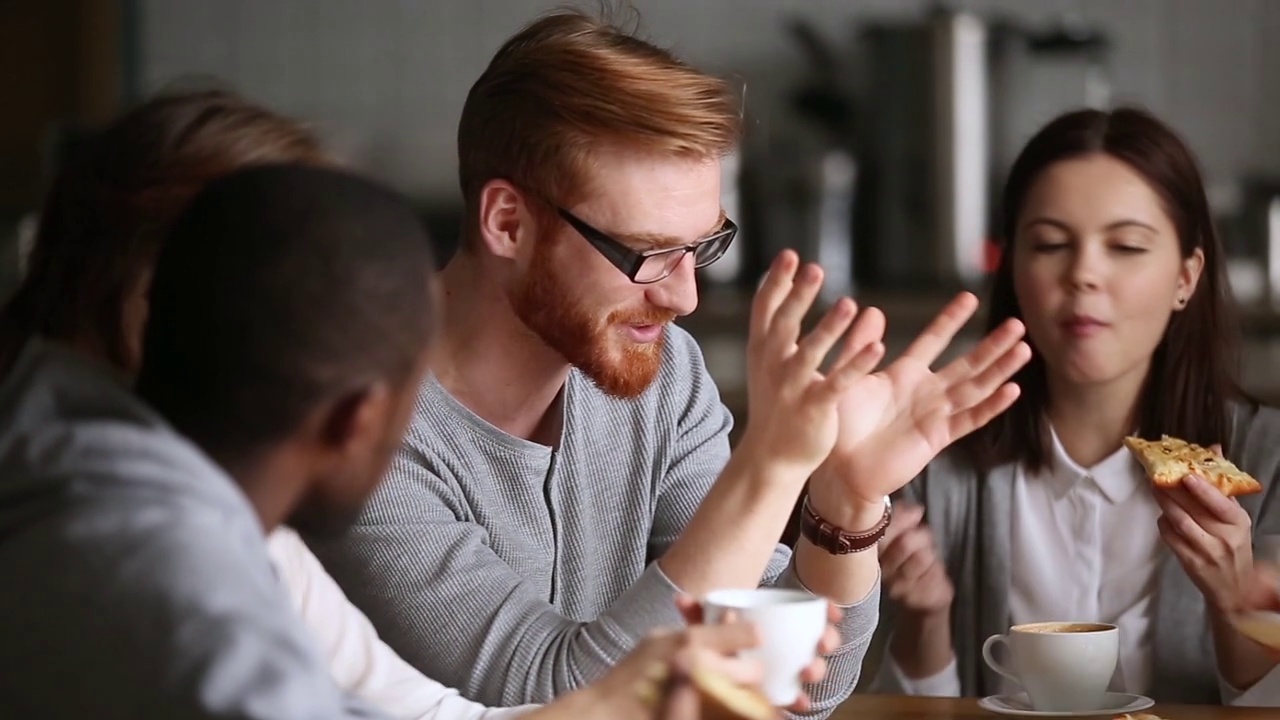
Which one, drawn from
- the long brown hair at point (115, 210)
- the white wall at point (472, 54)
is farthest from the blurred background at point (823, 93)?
the long brown hair at point (115, 210)

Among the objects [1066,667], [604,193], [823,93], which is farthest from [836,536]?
[823,93]

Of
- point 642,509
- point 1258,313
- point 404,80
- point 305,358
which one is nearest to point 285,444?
point 305,358

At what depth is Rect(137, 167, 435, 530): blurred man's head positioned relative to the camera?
0.85m

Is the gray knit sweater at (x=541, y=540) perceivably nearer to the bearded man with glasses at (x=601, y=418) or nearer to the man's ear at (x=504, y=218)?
the bearded man with glasses at (x=601, y=418)

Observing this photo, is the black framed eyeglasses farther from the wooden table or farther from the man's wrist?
the wooden table

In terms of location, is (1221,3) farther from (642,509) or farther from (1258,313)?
(642,509)

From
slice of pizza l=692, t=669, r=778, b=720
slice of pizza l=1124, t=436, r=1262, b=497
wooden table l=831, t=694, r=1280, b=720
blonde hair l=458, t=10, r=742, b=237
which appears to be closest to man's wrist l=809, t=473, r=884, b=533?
wooden table l=831, t=694, r=1280, b=720

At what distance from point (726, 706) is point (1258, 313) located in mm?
3091

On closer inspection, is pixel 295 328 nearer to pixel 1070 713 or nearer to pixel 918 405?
pixel 918 405

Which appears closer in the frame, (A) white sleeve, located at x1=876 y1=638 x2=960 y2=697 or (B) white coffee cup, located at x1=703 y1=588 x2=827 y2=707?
(B) white coffee cup, located at x1=703 y1=588 x2=827 y2=707

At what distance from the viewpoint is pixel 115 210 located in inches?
44.9

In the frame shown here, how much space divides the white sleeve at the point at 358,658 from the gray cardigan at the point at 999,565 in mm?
896

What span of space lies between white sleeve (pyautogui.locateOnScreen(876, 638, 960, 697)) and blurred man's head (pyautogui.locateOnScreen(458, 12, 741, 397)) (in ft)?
2.15

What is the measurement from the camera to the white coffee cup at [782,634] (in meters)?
1.03
